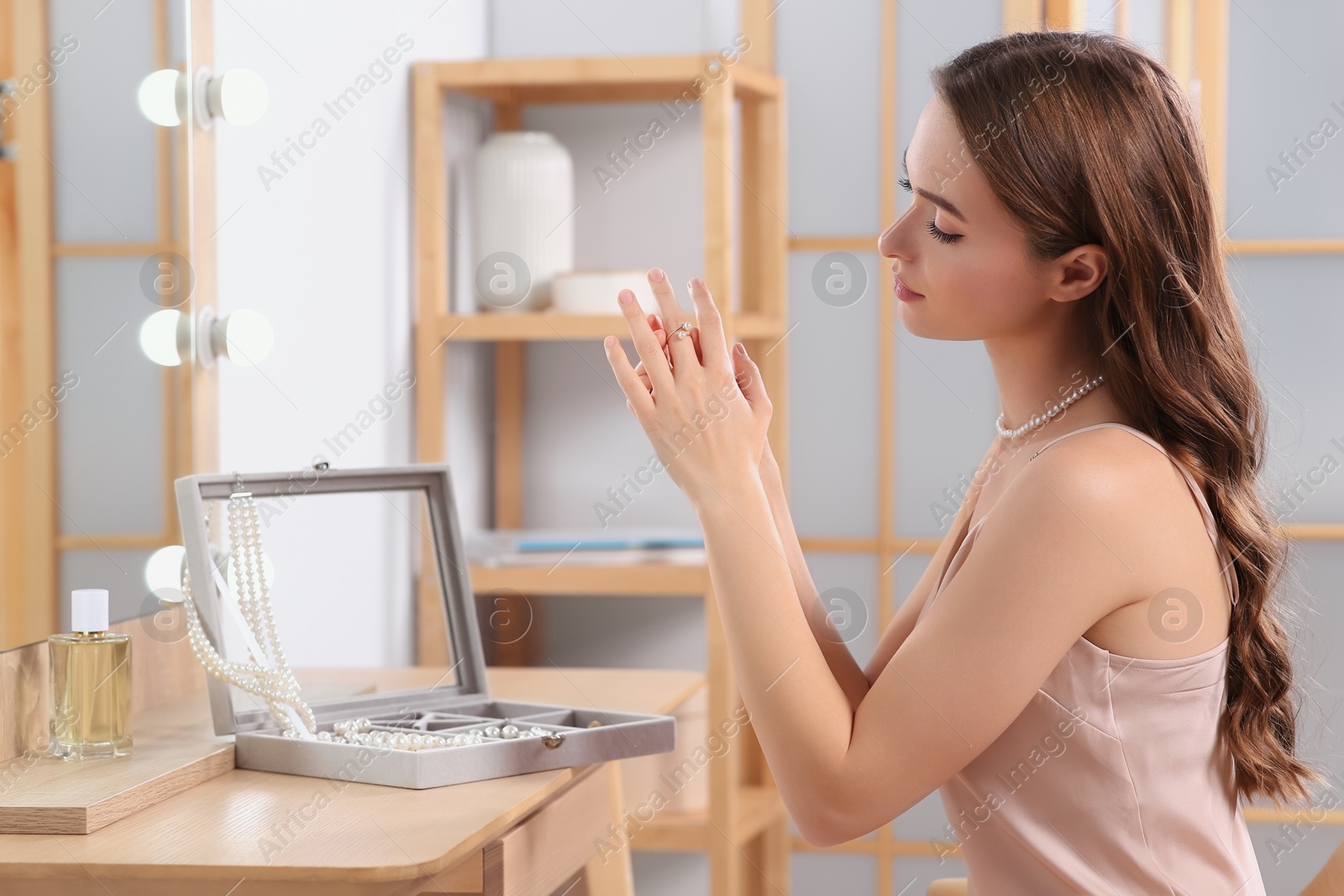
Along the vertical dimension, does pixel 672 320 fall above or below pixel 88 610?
above

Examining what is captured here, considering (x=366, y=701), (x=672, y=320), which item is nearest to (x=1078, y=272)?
(x=672, y=320)

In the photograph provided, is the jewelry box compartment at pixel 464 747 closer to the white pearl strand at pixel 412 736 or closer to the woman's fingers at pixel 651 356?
the white pearl strand at pixel 412 736

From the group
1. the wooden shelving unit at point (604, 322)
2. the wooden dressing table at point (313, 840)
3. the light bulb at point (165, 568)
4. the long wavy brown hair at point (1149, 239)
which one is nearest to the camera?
the wooden dressing table at point (313, 840)

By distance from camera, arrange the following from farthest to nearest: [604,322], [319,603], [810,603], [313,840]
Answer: [604,322] → [319,603] → [810,603] → [313,840]

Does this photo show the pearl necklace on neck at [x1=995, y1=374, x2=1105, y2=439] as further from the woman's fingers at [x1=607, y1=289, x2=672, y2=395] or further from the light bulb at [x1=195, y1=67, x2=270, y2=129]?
the light bulb at [x1=195, y1=67, x2=270, y2=129]

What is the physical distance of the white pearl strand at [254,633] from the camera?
3.13ft

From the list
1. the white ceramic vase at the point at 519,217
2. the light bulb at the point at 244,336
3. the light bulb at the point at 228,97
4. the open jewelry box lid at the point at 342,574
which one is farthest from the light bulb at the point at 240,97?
the white ceramic vase at the point at 519,217

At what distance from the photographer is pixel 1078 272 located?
86 centimetres

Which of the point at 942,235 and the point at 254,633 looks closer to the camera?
the point at 942,235

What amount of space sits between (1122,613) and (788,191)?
1.44 m

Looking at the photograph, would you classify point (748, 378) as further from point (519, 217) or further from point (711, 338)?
point (519, 217)

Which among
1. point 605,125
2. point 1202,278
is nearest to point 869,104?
point 605,125

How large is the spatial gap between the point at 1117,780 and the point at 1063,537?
17 centimetres

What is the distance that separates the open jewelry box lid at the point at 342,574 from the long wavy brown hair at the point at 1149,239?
1.80 ft
